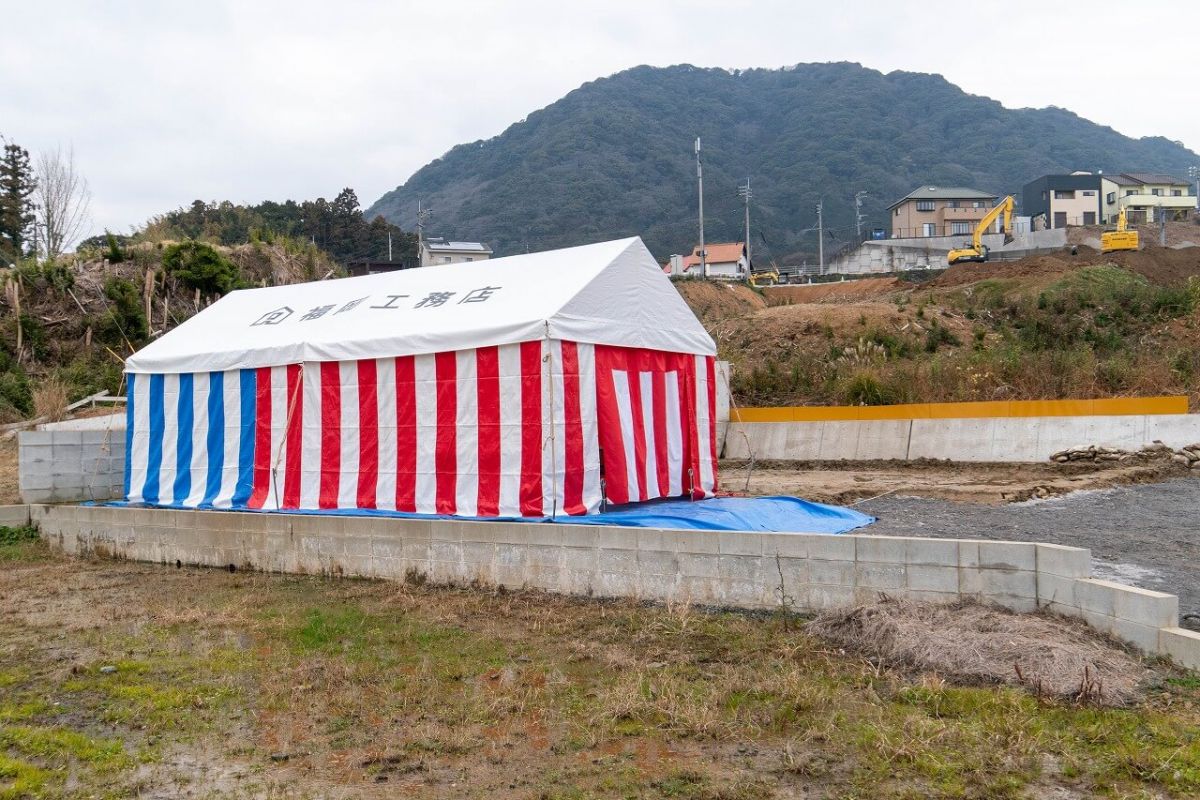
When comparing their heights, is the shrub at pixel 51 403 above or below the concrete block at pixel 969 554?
above

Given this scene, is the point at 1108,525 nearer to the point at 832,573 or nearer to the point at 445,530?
the point at 832,573

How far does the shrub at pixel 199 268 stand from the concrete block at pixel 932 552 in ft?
77.6

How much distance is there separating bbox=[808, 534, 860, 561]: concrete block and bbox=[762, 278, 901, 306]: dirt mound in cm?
3363

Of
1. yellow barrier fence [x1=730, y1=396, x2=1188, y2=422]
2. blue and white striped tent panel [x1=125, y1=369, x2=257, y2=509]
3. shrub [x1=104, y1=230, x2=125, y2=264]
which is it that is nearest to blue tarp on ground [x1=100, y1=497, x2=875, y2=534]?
blue and white striped tent panel [x1=125, y1=369, x2=257, y2=509]

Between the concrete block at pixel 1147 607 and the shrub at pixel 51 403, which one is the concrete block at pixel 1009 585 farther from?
the shrub at pixel 51 403

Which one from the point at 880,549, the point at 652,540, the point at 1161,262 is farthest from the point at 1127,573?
the point at 1161,262

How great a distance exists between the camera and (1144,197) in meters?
68.1

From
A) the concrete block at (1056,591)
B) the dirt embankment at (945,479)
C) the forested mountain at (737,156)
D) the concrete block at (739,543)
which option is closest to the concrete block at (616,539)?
the concrete block at (739,543)

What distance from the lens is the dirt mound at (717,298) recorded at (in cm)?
3822

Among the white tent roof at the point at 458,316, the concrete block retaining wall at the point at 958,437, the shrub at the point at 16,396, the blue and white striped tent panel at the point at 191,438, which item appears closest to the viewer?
the white tent roof at the point at 458,316

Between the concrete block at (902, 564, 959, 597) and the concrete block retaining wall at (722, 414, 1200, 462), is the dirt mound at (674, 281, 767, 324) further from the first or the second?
the concrete block at (902, 564, 959, 597)

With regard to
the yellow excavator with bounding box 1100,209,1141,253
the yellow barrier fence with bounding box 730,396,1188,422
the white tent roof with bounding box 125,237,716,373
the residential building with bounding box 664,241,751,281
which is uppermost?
the residential building with bounding box 664,241,751,281

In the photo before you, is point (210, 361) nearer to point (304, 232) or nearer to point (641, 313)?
point (641, 313)

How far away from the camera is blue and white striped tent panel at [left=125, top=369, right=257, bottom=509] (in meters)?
11.5
